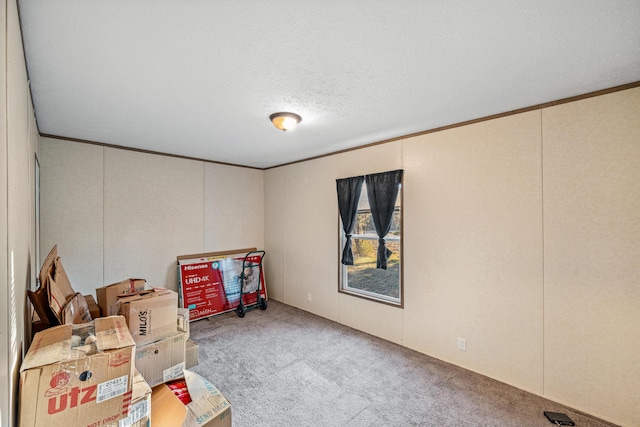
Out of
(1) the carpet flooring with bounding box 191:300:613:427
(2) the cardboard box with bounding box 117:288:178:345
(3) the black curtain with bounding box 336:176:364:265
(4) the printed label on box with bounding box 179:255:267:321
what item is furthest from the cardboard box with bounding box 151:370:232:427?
(4) the printed label on box with bounding box 179:255:267:321

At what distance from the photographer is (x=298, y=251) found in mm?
4637

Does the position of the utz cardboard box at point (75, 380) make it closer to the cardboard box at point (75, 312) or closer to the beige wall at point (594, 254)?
the cardboard box at point (75, 312)

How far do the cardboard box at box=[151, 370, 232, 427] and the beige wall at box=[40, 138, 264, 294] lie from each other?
260cm

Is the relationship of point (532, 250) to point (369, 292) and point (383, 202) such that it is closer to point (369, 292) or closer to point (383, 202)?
point (383, 202)

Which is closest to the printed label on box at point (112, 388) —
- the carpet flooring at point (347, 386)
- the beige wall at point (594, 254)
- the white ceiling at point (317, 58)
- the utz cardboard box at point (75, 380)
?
the utz cardboard box at point (75, 380)

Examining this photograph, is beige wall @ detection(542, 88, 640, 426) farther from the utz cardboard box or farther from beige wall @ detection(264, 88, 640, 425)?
the utz cardboard box

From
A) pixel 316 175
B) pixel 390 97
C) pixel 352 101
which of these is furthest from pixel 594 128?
pixel 316 175

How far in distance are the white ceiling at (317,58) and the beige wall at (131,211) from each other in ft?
2.84

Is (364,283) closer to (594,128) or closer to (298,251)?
(298,251)

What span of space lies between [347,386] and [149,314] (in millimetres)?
1789

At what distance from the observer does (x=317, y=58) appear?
1.67m

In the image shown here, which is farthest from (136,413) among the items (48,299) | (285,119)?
(285,119)

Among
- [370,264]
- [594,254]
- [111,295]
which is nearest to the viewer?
[111,295]

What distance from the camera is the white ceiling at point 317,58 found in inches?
51.2
